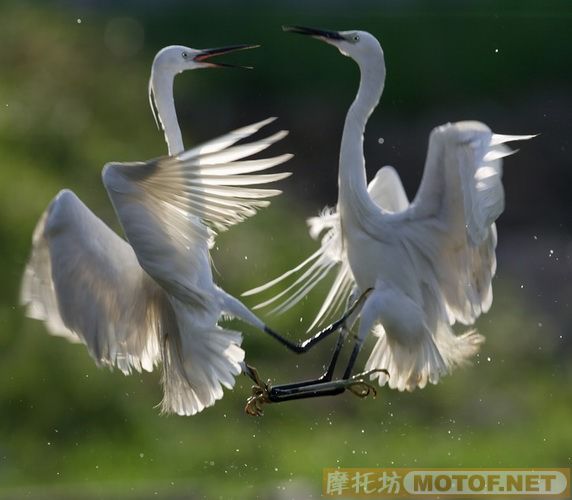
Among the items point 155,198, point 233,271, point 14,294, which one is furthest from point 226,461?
point 155,198

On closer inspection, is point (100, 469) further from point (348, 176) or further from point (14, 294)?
point (348, 176)

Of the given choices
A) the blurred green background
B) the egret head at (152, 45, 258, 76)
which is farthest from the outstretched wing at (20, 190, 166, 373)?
the blurred green background

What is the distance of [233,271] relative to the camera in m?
4.94

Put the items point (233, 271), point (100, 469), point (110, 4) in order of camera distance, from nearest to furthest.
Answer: point (100, 469) < point (233, 271) < point (110, 4)

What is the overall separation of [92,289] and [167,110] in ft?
1.41

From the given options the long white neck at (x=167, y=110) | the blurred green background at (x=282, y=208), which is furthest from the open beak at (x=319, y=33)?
the blurred green background at (x=282, y=208)

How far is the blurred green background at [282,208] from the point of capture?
462 centimetres

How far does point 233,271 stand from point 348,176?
7.48 feet

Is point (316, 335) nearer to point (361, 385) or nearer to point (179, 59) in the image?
point (361, 385)

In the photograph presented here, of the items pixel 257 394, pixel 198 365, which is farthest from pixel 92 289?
pixel 257 394

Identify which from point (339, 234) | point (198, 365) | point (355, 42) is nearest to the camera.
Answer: point (198, 365)

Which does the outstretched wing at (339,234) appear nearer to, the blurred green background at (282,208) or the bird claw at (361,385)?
the bird claw at (361,385)

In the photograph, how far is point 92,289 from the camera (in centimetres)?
264

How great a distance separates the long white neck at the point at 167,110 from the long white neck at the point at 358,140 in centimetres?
37
